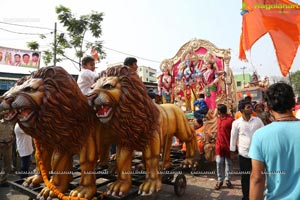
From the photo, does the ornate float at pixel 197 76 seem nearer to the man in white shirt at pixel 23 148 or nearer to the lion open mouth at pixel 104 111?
the man in white shirt at pixel 23 148

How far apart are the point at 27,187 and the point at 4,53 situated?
11029 mm

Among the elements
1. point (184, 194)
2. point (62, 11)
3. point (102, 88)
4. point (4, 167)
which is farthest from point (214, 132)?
point (62, 11)

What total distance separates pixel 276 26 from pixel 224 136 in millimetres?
2357

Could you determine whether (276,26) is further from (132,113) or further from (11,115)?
(11,115)

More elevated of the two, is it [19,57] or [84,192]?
[19,57]

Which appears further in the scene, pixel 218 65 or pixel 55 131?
pixel 218 65

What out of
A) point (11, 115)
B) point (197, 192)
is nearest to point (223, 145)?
point (197, 192)

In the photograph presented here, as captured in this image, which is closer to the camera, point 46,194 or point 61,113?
point 61,113

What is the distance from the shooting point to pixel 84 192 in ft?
8.42

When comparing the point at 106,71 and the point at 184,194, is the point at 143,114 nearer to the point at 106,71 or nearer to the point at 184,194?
the point at 106,71

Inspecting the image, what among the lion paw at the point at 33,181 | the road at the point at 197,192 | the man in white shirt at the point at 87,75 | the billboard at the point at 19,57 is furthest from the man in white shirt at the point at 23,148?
the billboard at the point at 19,57

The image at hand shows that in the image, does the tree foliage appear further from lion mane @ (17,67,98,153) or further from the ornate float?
lion mane @ (17,67,98,153)

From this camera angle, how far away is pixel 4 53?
11961 millimetres

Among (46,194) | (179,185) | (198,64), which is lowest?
(179,185)
